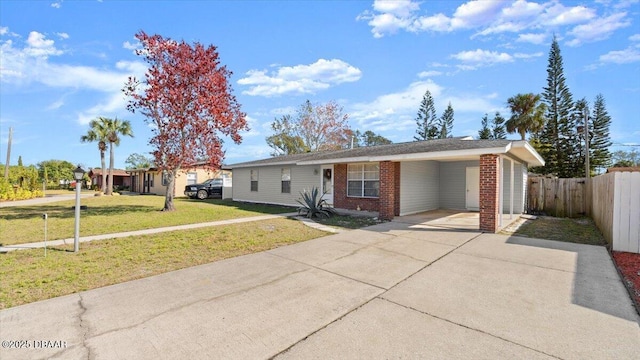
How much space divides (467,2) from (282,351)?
10.5 m

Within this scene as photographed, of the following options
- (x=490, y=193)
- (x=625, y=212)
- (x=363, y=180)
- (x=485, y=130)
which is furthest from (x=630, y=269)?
(x=485, y=130)

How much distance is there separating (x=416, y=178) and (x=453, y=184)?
2.85 meters

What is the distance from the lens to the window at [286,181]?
16.4 m

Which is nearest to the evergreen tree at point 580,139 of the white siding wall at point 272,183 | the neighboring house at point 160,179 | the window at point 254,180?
the white siding wall at point 272,183

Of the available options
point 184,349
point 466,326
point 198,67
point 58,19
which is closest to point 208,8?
point 198,67

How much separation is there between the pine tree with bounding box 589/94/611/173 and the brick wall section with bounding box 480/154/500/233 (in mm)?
25450

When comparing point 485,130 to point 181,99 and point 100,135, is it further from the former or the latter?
point 100,135

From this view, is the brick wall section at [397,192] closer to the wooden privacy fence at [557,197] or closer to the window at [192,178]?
the wooden privacy fence at [557,197]

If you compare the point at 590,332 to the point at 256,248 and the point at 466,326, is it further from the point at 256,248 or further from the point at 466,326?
the point at 256,248

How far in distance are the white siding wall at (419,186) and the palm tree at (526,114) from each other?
17071 mm

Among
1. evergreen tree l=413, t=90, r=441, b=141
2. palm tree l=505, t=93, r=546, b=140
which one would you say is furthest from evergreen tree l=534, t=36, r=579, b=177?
evergreen tree l=413, t=90, r=441, b=141

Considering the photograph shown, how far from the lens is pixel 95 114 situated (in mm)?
27875

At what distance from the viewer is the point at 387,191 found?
1053 centimetres

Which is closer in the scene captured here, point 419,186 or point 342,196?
point 419,186
